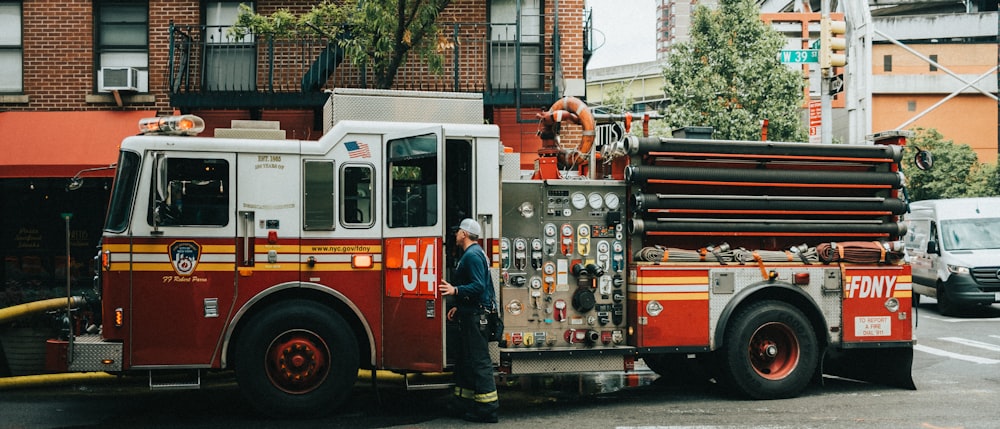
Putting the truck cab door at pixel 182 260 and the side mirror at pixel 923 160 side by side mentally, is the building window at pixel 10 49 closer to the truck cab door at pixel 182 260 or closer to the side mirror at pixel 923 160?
the truck cab door at pixel 182 260

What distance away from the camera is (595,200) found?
9.15m

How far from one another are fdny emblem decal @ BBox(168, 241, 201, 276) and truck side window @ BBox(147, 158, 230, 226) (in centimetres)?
18

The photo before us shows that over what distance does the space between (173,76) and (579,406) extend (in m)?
10.6

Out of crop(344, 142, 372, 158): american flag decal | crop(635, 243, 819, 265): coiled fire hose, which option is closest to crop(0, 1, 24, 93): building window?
crop(344, 142, 372, 158): american flag decal

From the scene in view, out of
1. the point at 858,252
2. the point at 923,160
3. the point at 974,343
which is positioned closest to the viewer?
the point at 858,252

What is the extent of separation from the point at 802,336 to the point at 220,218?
18.7ft

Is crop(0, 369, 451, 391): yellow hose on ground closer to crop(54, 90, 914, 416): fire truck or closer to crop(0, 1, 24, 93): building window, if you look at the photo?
crop(54, 90, 914, 416): fire truck

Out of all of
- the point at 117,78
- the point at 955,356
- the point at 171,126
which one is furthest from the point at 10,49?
the point at 955,356

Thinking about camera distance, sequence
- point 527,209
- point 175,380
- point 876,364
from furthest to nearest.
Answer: point 876,364, point 527,209, point 175,380

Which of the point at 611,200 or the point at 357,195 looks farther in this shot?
the point at 611,200

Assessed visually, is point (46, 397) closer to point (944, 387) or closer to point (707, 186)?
point (707, 186)

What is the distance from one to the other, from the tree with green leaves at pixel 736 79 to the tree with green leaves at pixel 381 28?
20.5m

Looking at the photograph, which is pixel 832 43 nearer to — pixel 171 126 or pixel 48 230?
pixel 171 126

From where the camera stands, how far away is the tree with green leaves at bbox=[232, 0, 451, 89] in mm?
12188
